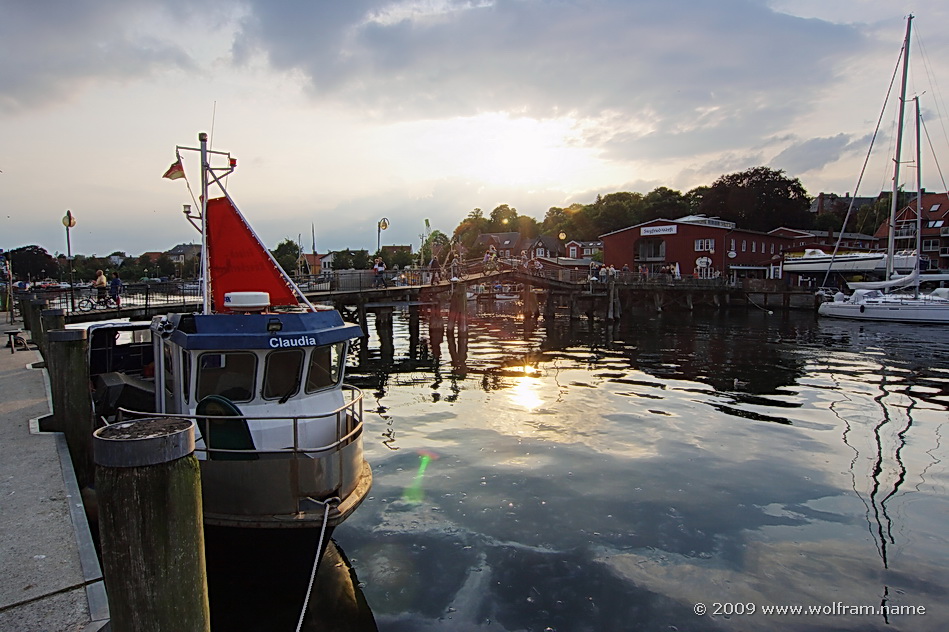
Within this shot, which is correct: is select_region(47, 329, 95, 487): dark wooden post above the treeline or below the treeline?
below

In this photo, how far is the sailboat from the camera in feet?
151

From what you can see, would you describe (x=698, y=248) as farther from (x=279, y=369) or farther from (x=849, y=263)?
(x=279, y=369)

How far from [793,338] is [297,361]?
3690cm

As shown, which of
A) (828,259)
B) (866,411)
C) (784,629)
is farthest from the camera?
(828,259)

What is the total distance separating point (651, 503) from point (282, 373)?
7.17 meters

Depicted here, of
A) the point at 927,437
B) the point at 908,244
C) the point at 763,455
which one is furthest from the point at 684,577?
the point at 908,244

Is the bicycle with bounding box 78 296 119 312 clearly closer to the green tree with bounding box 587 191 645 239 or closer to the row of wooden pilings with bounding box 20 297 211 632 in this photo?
the row of wooden pilings with bounding box 20 297 211 632

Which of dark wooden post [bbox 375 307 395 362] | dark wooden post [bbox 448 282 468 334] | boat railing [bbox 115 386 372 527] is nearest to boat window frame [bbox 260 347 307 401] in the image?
boat railing [bbox 115 386 372 527]

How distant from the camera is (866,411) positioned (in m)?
17.6

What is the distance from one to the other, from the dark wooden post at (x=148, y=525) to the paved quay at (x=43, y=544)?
1591 millimetres

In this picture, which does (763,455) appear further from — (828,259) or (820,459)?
(828,259)

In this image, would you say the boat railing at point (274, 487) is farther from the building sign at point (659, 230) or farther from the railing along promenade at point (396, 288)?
the building sign at point (659, 230)

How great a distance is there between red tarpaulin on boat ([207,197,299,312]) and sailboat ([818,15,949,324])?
52751 mm

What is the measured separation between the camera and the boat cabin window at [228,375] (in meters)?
8.40
